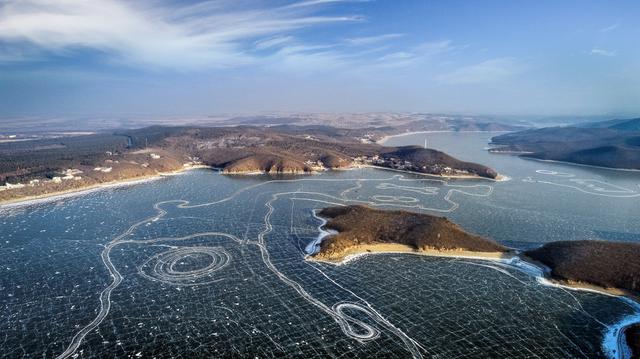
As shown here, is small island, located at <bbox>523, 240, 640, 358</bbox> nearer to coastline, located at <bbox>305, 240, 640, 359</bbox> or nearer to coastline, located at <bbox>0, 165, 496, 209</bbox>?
coastline, located at <bbox>305, 240, 640, 359</bbox>

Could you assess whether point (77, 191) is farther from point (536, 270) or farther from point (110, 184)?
point (536, 270)

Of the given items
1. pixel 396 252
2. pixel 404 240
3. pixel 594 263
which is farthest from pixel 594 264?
pixel 396 252

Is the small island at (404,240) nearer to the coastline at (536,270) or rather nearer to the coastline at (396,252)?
the coastline at (396,252)

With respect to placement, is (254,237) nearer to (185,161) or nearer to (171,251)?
(171,251)

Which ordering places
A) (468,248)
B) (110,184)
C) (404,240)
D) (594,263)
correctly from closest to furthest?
(594,263) → (468,248) → (404,240) → (110,184)

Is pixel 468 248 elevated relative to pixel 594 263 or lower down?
lower down

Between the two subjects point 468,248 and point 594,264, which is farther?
point 468,248

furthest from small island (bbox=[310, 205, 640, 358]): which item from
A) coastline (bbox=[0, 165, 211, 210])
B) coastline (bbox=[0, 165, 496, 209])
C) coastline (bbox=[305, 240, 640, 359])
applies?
coastline (bbox=[0, 165, 211, 210])
